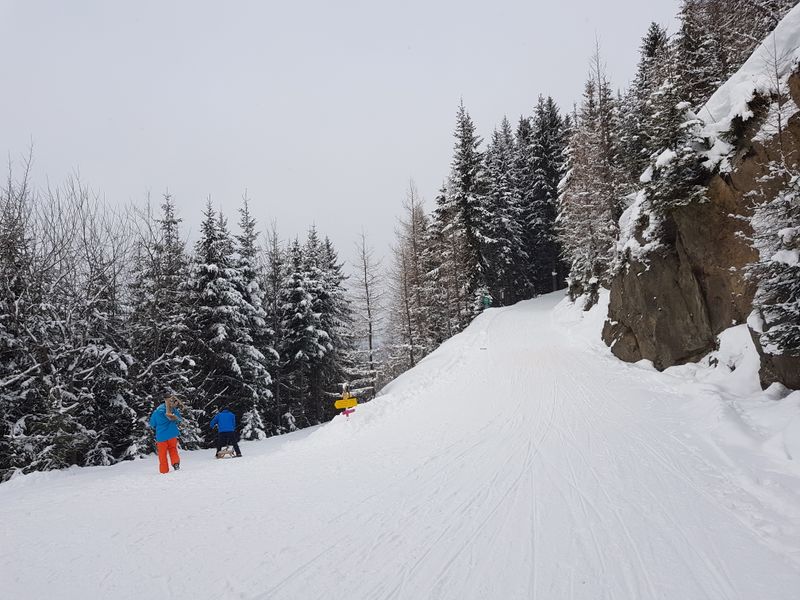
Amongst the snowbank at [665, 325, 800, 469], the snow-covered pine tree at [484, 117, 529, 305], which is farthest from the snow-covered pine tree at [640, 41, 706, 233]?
the snow-covered pine tree at [484, 117, 529, 305]

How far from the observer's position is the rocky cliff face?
731cm

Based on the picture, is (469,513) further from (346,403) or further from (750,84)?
(750,84)

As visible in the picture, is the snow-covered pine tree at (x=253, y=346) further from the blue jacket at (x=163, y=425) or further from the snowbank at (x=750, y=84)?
the snowbank at (x=750, y=84)

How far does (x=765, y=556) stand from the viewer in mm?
3279

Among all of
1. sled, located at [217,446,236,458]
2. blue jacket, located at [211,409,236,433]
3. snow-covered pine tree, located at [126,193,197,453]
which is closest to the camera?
sled, located at [217,446,236,458]

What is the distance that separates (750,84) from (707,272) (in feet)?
12.9

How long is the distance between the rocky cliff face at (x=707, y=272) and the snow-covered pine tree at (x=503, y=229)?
16.4 metres

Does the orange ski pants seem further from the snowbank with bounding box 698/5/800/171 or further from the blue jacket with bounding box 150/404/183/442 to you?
the snowbank with bounding box 698/5/800/171

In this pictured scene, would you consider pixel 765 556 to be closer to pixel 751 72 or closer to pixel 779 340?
pixel 779 340

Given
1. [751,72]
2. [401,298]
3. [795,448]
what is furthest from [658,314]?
[401,298]

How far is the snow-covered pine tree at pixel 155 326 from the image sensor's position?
13.8 meters

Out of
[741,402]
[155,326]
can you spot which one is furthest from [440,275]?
[741,402]

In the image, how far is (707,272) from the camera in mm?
9383

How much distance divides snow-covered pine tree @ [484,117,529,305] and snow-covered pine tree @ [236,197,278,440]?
15.5m
